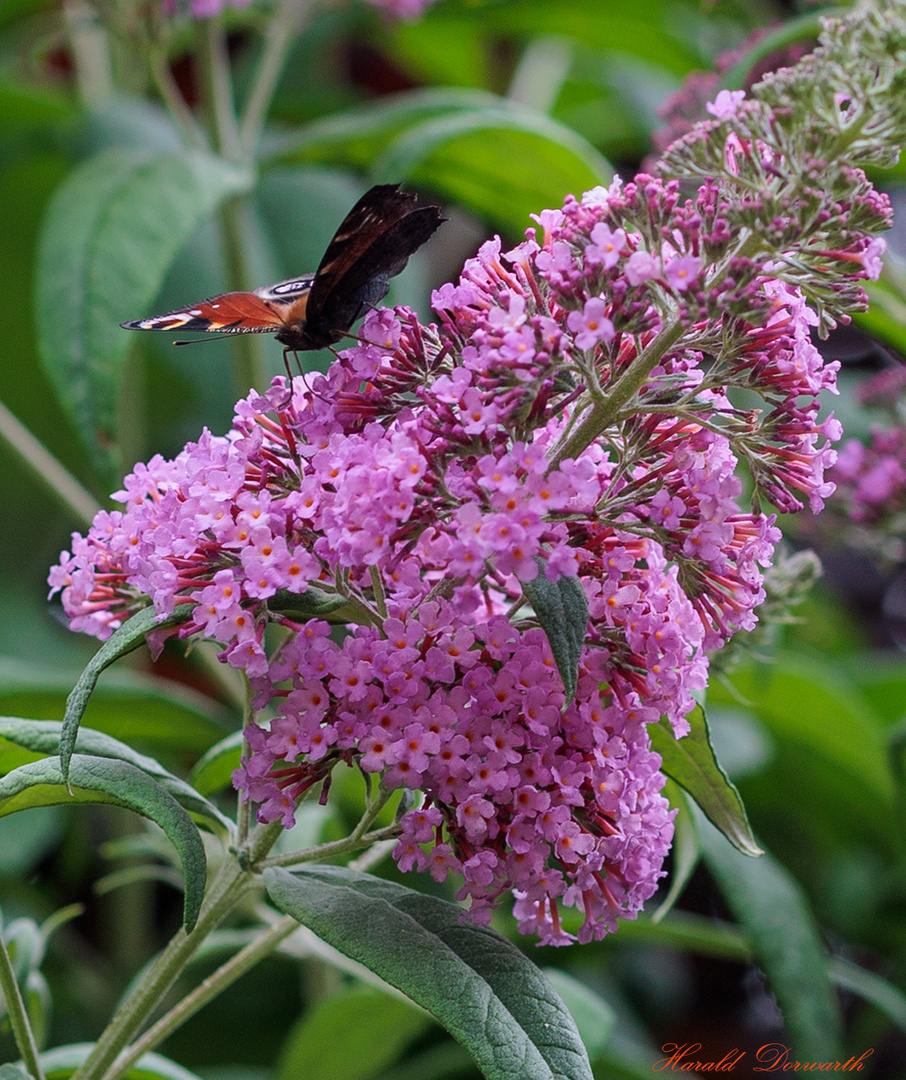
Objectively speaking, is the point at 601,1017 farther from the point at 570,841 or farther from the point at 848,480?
the point at 848,480

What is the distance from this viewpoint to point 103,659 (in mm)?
580

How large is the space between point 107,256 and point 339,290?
63 cm

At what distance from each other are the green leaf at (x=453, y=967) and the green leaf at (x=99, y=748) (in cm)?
8

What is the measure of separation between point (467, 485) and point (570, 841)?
0.21 metres

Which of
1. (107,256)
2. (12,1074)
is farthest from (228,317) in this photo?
(107,256)

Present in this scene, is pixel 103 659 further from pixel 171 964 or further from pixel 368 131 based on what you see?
pixel 368 131

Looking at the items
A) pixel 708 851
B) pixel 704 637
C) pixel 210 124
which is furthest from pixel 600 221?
pixel 210 124

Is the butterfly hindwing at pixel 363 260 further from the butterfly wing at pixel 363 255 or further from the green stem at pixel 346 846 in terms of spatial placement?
the green stem at pixel 346 846

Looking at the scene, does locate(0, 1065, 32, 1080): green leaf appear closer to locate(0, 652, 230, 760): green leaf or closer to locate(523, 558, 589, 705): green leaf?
locate(523, 558, 589, 705): green leaf

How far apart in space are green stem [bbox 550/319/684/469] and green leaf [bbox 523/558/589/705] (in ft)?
0.28

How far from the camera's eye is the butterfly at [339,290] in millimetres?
655

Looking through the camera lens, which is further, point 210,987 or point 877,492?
point 877,492

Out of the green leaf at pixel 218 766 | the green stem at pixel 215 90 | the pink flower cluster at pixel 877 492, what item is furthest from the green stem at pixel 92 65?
the green leaf at pixel 218 766

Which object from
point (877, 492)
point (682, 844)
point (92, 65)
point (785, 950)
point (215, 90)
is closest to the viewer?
point (682, 844)
